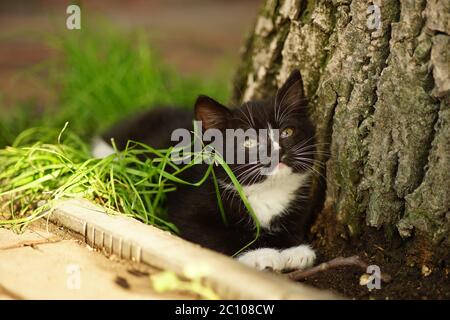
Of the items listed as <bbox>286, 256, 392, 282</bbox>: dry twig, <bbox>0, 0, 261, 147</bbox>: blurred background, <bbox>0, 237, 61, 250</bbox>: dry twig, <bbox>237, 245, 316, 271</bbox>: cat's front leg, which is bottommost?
<bbox>237, 245, 316, 271</bbox>: cat's front leg

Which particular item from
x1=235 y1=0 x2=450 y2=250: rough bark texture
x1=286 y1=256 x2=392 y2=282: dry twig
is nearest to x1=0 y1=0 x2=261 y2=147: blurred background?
x1=235 y1=0 x2=450 y2=250: rough bark texture

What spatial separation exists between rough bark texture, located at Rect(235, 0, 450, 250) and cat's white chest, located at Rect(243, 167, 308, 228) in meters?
0.14

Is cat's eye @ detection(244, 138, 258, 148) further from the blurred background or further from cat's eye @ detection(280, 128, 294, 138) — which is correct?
the blurred background

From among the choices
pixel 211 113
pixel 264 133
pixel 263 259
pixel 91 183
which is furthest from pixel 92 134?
pixel 263 259

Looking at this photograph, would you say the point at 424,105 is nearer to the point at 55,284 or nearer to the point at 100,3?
the point at 55,284

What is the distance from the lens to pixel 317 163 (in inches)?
95.6

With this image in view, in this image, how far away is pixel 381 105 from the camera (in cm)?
212

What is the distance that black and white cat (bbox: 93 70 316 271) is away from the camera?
7.57 feet

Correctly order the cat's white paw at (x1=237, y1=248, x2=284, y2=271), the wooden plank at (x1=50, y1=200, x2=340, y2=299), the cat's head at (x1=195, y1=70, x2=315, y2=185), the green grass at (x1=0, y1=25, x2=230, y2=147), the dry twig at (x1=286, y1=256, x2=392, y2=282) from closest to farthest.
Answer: the wooden plank at (x1=50, y1=200, x2=340, y2=299) → the dry twig at (x1=286, y1=256, x2=392, y2=282) → the cat's white paw at (x1=237, y1=248, x2=284, y2=271) → the cat's head at (x1=195, y1=70, x2=315, y2=185) → the green grass at (x1=0, y1=25, x2=230, y2=147)

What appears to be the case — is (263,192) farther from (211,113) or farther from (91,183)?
(91,183)

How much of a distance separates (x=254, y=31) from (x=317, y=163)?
0.75 meters

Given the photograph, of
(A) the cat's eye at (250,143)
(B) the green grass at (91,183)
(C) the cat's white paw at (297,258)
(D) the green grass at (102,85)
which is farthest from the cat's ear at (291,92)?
(D) the green grass at (102,85)

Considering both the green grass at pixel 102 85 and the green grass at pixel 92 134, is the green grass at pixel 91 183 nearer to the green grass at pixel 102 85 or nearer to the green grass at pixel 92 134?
the green grass at pixel 92 134

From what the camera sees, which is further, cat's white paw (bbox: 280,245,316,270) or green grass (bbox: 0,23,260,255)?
green grass (bbox: 0,23,260,255)
